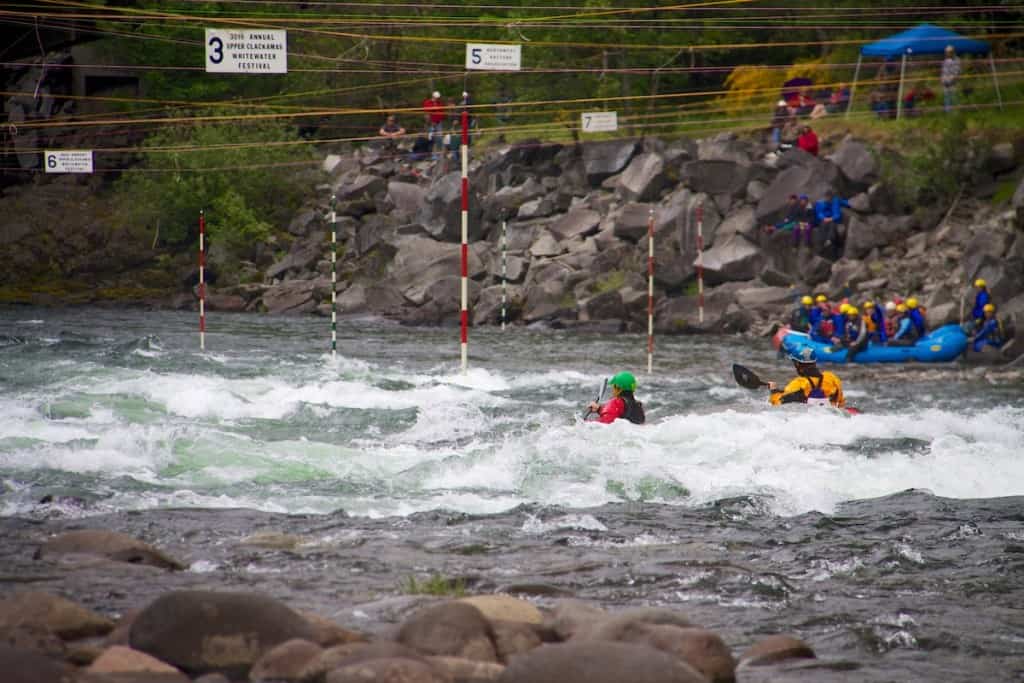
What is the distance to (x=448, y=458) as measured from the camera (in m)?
11.6

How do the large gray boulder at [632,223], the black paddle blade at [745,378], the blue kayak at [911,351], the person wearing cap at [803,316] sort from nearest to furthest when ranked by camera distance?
the black paddle blade at [745,378], the blue kayak at [911,351], the person wearing cap at [803,316], the large gray boulder at [632,223]

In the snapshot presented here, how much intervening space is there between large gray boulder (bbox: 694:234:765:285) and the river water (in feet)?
36.1

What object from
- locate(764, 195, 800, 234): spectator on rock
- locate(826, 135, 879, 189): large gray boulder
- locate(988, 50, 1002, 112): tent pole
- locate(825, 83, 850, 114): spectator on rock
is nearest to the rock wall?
locate(826, 135, 879, 189): large gray boulder

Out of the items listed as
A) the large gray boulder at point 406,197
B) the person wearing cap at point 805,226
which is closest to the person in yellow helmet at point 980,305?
the person wearing cap at point 805,226

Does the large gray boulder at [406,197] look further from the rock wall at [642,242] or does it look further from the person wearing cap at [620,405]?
the person wearing cap at [620,405]

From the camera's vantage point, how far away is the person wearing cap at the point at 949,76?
31906mm

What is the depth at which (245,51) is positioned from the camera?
1408 centimetres

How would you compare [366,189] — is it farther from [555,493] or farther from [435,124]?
[555,493]

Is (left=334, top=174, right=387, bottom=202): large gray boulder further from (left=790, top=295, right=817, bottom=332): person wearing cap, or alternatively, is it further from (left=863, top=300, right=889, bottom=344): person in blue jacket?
(left=863, top=300, right=889, bottom=344): person in blue jacket

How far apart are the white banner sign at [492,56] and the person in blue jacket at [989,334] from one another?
12.4 metres

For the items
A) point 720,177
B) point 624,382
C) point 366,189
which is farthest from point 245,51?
point 366,189

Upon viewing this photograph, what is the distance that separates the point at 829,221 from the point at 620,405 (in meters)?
18.2

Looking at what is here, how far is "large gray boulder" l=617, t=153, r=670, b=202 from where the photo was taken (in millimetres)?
34000

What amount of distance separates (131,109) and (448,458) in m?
34.6
